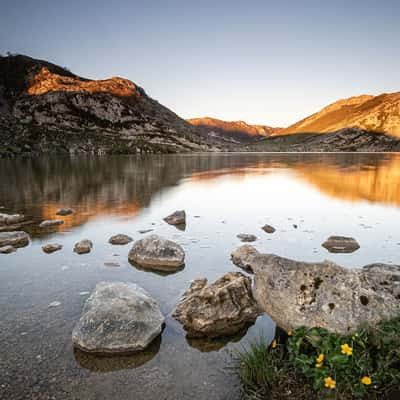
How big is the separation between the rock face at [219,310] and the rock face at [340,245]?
697cm

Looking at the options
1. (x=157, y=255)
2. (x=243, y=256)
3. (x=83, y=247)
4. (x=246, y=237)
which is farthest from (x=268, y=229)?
(x=83, y=247)

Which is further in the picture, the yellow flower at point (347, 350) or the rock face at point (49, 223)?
the rock face at point (49, 223)

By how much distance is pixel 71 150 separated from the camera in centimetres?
13838

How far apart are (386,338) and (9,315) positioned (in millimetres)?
9097

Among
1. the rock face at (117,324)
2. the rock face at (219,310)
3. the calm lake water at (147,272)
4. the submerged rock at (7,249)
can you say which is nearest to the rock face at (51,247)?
the calm lake water at (147,272)

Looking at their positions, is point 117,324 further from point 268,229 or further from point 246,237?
point 268,229

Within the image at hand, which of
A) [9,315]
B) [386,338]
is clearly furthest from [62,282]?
[386,338]

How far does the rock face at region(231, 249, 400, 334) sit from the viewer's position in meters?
5.51

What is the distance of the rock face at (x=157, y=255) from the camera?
11461 millimetres

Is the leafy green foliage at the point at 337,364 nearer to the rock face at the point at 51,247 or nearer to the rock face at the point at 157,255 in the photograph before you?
the rock face at the point at 157,255

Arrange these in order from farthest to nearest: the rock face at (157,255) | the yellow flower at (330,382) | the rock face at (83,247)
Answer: the rock face at (83,247) < the rock face at (157,255) < the yellow flower at (330,382)

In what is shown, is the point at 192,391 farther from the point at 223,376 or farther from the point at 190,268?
the point at 190,268

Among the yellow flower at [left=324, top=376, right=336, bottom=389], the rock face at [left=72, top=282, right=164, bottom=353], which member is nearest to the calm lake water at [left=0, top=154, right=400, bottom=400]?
the rock face at [left=72, top=282, right=164, bottom=353]

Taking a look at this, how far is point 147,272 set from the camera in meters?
10.9
